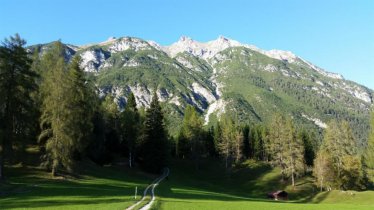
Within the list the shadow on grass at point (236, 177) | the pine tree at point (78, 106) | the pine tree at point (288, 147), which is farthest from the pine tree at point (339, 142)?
the pine tree at point (78, 106)

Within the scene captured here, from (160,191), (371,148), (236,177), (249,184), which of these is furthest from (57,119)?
(236,177)

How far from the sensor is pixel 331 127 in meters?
93.9

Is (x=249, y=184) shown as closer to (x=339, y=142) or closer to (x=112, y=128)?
(x=339, y=142)

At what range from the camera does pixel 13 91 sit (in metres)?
51.1

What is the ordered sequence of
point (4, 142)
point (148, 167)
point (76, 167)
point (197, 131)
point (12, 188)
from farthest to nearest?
point (197, 131) < point (148, 167) < point (76, 167) < point (4, 142) < point (12, 188)

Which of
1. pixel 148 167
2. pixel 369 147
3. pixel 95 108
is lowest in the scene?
pixel 148 167

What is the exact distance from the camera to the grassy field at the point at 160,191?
123 feet

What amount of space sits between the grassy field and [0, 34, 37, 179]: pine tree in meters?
6.16

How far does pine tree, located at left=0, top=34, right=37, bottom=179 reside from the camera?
50.4 metres

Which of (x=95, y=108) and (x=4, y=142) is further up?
(x=95, y=108)

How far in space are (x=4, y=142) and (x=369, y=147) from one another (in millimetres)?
71009

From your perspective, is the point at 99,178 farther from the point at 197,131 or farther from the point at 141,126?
the point at 197,131

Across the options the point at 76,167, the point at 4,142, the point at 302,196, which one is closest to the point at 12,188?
the point at 4,142

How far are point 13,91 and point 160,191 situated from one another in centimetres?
2468
